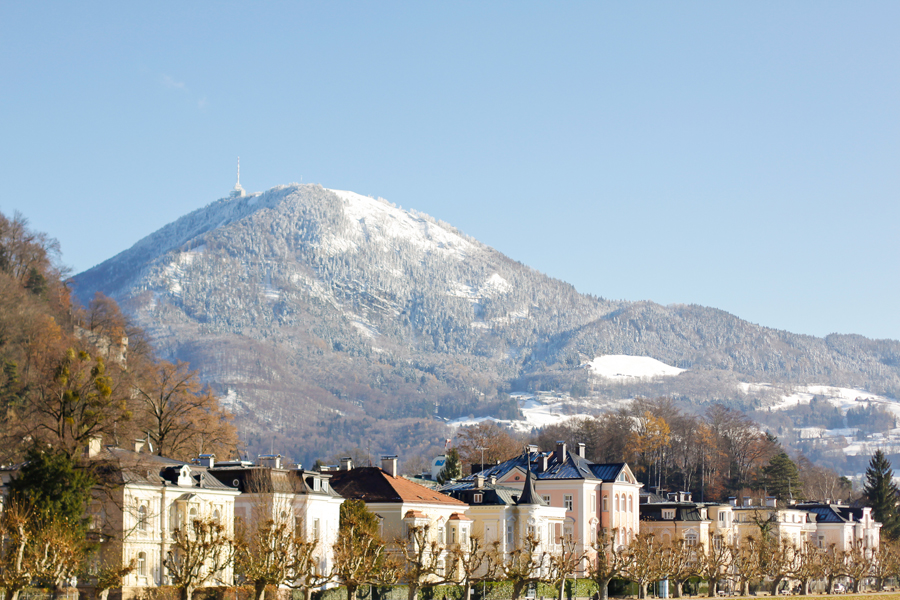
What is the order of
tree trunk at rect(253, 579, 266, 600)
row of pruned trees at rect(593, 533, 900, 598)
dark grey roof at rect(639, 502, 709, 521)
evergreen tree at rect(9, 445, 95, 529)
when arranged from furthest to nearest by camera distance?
dark grey roof at rect(639, 502, 709, 521) < row of pruned trees at rect(593, 533, 900, 598) < tree trunk at rect(253, 579, 266, 600) < evergreen tree at rect(9, 445, 95, 529)

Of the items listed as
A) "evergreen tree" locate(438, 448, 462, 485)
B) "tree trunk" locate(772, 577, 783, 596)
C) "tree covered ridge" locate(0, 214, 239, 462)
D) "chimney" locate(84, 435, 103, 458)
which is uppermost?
"tree covered ridge" locate(0, 214, 239, 462)

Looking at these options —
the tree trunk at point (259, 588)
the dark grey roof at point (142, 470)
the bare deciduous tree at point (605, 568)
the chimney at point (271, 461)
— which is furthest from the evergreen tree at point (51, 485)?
the bare deciduous tree at point (605, 568)

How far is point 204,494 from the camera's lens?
67062mm

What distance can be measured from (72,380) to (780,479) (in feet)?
371

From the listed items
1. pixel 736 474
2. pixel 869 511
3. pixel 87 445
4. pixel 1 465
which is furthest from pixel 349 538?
pixel 736 474

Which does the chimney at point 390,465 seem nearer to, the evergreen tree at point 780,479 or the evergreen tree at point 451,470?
the evergreen tree at point 451,470

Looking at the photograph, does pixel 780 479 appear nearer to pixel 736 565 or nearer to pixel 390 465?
pixel 736 565

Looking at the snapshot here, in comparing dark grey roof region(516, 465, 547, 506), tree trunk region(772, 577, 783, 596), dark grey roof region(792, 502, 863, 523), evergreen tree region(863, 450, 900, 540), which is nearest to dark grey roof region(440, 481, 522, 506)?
dark grey roof region(516, 465, 547, 506)

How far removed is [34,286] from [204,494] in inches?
2396

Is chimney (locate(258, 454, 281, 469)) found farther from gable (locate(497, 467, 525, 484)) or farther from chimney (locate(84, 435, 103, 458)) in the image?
gable (locate(497, 467, 525, 484))

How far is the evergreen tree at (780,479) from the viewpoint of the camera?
154 metres

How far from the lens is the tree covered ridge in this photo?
207ft

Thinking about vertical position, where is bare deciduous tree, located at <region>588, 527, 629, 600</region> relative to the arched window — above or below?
below

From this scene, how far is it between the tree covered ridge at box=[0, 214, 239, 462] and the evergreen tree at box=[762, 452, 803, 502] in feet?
240
